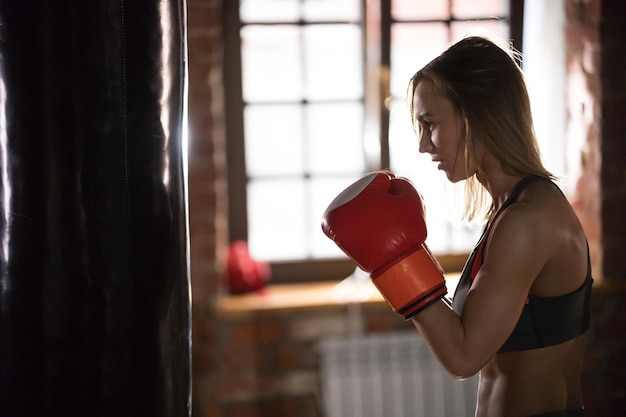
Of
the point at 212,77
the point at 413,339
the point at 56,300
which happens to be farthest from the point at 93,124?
the point at 413,339

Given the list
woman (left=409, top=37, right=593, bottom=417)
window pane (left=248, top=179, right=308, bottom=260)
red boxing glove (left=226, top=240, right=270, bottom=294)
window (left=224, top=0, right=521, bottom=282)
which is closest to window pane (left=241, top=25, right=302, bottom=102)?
window (left=224, top=0, right=521, bottom=282)

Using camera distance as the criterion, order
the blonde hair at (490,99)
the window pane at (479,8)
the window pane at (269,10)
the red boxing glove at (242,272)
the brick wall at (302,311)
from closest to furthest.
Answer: the blonde hair at (490,99)
the brick wall at (302,311)
the red boxing glove at (242,272)
the window pane at (269,10)
the window pane at (479,8)

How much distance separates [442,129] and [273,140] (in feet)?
5.37

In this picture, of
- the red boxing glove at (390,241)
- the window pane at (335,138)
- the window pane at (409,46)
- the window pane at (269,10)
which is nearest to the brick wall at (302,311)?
the window pane at (269,10)

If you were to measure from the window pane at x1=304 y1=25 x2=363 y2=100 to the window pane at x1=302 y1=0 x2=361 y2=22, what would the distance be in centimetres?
4

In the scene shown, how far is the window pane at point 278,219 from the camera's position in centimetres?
287

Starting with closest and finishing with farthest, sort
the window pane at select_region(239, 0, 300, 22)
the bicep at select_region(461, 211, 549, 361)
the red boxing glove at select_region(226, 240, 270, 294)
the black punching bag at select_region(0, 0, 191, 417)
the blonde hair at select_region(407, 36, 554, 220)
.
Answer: the black punching bag at select_region(0, 0, 191, 417) → the bicep at select_region(461, 211, 549, 361) → the blonde hair at select_region(407, 36, 554, 220) → the red boxing glove at select_region(226, 240, 270, 294) → the window pane at select_region(239, 0, 300, 22)

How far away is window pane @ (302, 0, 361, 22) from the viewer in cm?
284

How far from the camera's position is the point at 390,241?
1.25 m

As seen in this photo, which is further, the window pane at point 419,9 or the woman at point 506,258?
the window pane at point 419,9

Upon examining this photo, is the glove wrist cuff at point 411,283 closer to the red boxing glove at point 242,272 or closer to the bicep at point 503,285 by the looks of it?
the bicep at point 503,285

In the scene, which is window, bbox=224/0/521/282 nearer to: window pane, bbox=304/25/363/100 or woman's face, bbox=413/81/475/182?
window pane, bbox=304/25/363/100

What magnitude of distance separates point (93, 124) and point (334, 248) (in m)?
2.03

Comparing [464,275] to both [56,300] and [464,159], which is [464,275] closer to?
[464,159]
